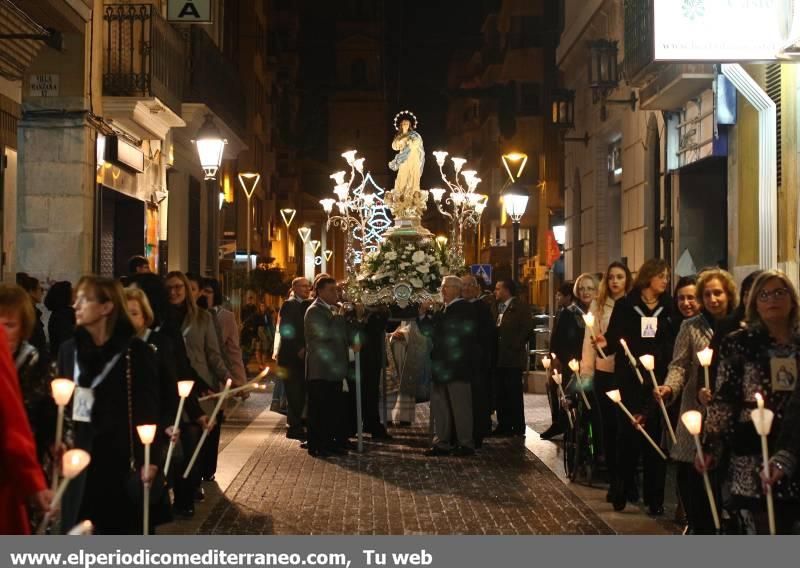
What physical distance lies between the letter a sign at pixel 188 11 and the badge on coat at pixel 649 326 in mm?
16063

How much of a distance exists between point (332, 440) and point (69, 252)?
6.98 m

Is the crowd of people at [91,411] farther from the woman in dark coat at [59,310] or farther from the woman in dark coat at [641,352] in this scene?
the woman in dark coat at [59,310]

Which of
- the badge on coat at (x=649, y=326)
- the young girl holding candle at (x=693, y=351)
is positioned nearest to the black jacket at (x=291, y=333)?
the badge on coat at (x=649, y=326)

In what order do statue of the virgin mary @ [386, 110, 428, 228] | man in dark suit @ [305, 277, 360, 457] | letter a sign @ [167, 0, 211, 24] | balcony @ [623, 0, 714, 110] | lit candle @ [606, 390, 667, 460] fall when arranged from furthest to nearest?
statue of the virgin mary @ [386, 110, 428, 228] → letter a sign @ [167, 0, 211, 24] → balcony @ [623, 0, 714, 110] → man in dark suit @ [305, 277, 360, 457] → lit candle @ [606, 390, 667, 460]

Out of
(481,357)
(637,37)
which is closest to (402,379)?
(481,357)

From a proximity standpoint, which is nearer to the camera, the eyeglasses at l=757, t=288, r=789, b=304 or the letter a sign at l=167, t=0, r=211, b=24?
the eyeglasses at l=757, t=288, r=789, b=304

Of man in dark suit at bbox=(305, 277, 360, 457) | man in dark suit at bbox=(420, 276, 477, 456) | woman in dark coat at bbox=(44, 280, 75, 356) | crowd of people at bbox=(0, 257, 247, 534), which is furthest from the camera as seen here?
man in dark suit at bbox=(420, 276, 477, 456)

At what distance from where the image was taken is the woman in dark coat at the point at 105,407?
23.7 feet

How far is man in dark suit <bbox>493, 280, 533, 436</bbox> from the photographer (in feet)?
62.4

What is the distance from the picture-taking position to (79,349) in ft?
24.0

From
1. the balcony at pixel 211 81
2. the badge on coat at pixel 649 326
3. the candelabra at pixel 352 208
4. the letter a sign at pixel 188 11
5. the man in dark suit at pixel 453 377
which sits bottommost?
the man in dark suit at pixel 453 377

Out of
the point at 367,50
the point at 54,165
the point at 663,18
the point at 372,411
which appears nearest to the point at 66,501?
the point at 372,411

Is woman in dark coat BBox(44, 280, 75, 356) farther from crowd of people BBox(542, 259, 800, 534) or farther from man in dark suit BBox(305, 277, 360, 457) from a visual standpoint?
crowd of people BBox(542, 259, 800, 534)

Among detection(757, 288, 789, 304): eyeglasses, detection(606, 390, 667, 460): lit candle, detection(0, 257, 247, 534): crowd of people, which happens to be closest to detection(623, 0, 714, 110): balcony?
detection(606, 390, 667, 460): lit candle
